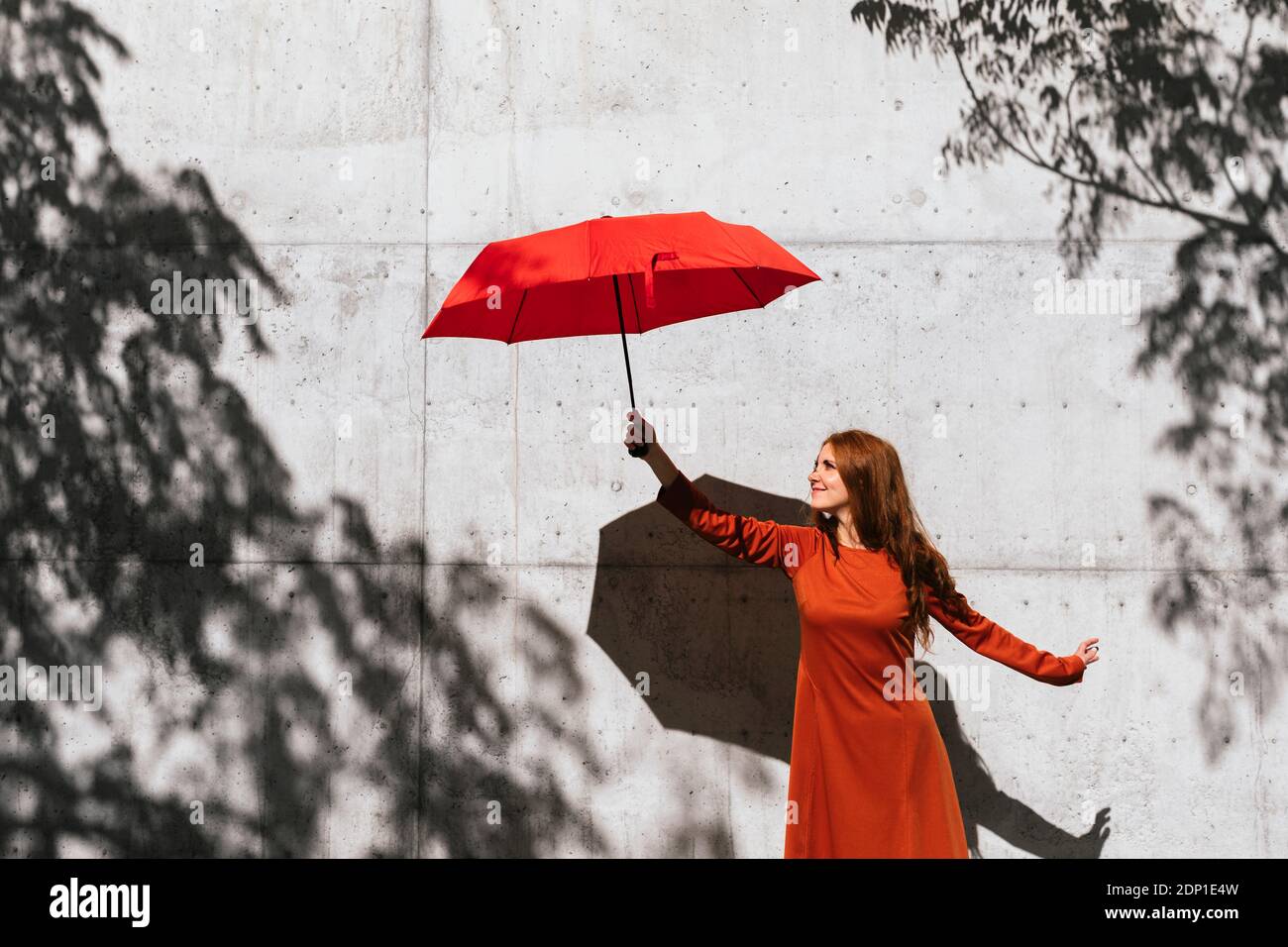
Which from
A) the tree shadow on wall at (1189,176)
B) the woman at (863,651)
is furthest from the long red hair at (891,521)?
the tree shadow on wall at (1189,176)

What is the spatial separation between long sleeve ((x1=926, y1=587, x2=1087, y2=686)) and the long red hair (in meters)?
0.04

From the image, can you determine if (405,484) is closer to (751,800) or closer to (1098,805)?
(751,800)

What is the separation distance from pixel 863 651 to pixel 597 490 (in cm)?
193

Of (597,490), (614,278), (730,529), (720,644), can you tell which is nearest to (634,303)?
(614,278)

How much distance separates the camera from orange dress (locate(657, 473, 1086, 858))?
13.3 feet

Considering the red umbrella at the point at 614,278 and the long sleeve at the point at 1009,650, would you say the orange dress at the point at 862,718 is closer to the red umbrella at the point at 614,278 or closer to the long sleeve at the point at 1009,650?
the long sleeve at the point at 1009,650

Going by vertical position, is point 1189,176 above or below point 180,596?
above

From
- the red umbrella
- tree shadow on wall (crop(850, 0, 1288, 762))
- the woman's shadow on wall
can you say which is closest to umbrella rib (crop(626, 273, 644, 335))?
the red umbrella

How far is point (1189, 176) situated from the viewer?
556 centimetres

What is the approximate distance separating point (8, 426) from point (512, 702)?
294 centimetres

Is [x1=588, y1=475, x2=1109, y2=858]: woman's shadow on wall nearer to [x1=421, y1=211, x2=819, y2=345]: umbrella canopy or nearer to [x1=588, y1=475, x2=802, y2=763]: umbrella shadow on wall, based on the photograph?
[x1=588, y1=475, x2=802, y2=763]: umbrella shadow on wall

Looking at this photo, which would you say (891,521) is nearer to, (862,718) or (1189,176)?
(862,718)

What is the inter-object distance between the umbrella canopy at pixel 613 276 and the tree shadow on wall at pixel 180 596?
1.58 metres

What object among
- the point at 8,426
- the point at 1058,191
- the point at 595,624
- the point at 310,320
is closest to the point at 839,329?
the point at 1058,191
